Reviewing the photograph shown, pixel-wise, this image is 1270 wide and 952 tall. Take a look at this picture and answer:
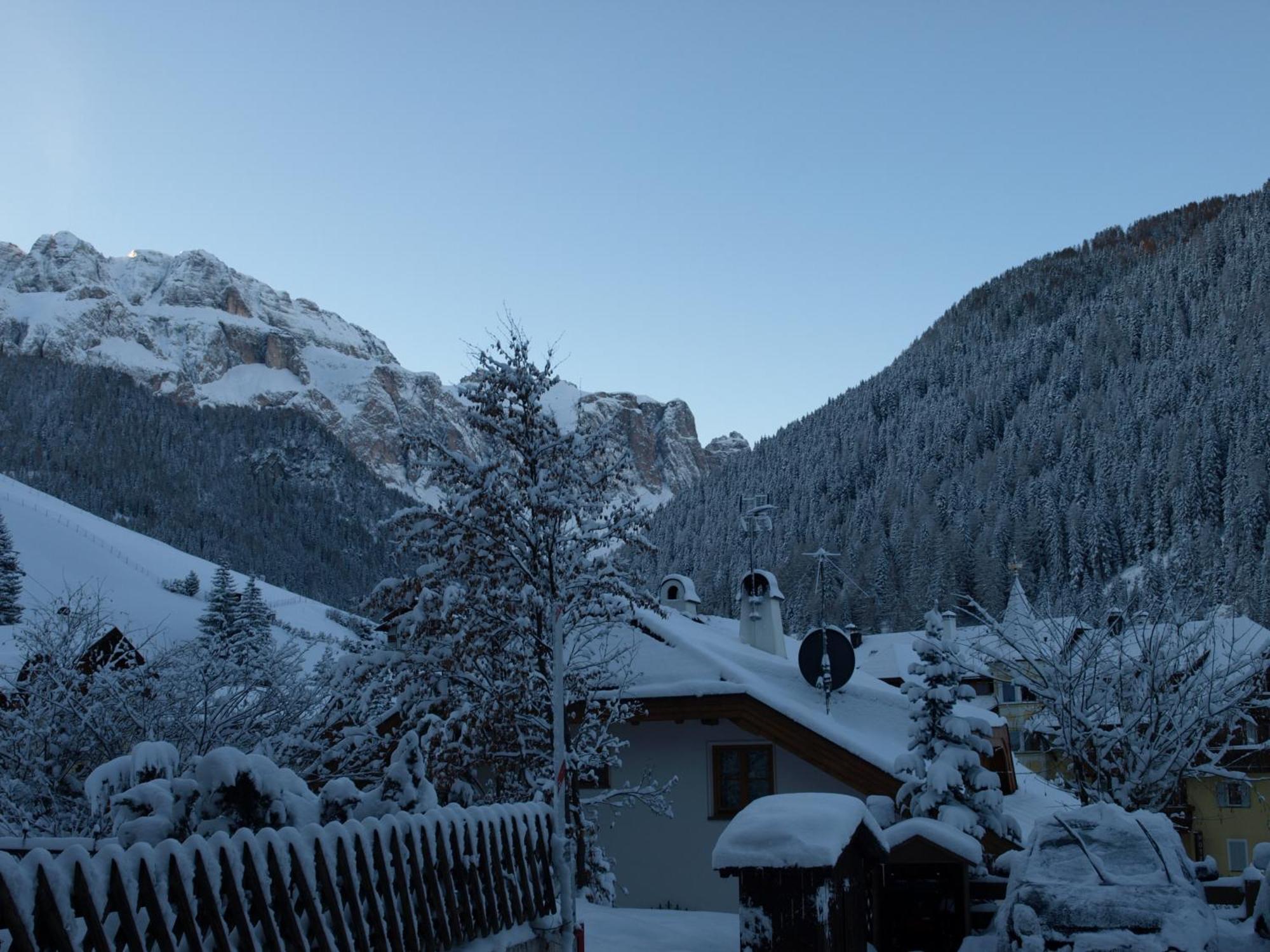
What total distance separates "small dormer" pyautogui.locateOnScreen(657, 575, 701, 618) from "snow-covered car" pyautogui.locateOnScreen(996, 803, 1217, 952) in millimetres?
18004

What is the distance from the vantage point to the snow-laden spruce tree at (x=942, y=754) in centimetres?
1438

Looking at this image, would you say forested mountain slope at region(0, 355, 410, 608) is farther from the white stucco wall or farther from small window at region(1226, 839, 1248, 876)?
the white stucco wall

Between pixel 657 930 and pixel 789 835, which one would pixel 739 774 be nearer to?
pixel 657 930

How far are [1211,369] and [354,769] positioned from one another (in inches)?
5920

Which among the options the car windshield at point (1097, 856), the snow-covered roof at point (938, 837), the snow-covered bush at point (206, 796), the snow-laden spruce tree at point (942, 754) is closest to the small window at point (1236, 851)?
the snow-laden spruce tree at point (942, 754)

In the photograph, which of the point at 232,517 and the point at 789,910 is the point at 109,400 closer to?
the point at 232,517

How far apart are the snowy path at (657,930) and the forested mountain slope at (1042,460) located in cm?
6921

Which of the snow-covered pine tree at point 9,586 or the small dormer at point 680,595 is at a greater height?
the snow-covered pine tree at point 9,586

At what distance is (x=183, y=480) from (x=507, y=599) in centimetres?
16866

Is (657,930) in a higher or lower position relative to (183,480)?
lower

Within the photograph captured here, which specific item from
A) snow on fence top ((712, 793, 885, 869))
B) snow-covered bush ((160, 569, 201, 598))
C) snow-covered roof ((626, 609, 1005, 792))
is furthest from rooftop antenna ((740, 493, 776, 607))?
snow-covered bush ((160, 569, 201, 598))

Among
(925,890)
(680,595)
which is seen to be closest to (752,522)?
(680,595)

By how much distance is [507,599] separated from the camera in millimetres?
14977

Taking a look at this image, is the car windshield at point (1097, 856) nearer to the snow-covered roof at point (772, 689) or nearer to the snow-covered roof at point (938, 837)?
the snow-covered roof at point (938, 837)
